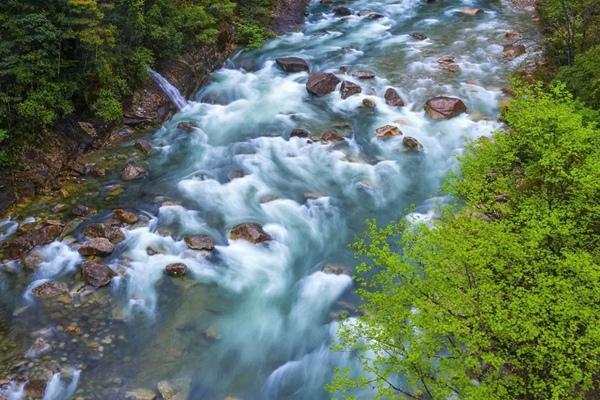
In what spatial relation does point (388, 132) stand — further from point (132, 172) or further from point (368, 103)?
point (132, 172)

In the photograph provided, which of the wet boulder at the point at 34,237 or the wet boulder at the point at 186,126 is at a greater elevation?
the wet boulder at the point at 34,237

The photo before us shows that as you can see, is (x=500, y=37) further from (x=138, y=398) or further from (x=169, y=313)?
(x=138, y=398)

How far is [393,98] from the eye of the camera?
1839 centimetres

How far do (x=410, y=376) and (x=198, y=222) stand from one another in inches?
312

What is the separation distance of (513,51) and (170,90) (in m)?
14.8

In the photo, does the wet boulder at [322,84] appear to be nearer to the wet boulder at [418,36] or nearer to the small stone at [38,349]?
the wet boulder at [418,36]

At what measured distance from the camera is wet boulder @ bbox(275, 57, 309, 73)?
2080cm

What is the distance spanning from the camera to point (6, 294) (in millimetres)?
10430

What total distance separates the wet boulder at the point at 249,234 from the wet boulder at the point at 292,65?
10.3 meters

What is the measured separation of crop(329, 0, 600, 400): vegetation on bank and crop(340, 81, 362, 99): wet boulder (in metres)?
9.92

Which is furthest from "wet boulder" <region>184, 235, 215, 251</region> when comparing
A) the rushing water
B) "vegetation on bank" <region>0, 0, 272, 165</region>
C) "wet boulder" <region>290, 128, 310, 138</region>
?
"wet boulder" <region>290, 128, 310, 138</region>

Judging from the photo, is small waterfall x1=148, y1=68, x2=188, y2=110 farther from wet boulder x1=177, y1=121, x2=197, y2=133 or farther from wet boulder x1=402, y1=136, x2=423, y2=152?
wet boulder x1=402, y1=136, x2=423, y2=152

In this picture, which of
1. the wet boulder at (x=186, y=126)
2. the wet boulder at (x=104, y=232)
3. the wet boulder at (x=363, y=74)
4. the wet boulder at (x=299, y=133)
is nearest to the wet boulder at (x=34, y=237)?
the wet boulder at (x=104, y=232)

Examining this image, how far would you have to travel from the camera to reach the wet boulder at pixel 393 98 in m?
18.3
